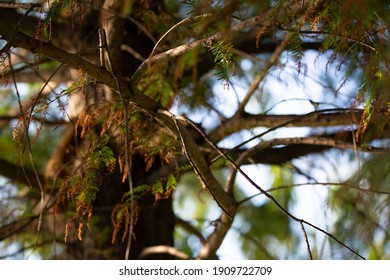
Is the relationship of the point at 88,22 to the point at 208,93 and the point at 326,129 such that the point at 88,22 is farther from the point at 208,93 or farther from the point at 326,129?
the point at 326,129

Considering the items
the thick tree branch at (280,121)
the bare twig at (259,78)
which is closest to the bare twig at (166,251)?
the thick tree branch at (280,121)

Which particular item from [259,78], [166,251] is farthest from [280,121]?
[166,251]

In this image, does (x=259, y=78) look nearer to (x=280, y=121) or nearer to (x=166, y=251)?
(x=280, y=121)

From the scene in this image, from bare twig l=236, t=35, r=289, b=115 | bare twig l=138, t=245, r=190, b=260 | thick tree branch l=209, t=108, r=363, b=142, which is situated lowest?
bare twig l=138, t=245, r=190, b=260

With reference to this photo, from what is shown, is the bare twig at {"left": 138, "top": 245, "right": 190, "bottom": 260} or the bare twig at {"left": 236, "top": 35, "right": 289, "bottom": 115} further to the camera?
the bare twig at {"left": 138, "top": 245, "right": 190, "bottom": 260}

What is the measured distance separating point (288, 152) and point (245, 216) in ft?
4.94

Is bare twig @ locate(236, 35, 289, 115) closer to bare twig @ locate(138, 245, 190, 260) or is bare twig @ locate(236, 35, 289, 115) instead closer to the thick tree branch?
the thick tree branch

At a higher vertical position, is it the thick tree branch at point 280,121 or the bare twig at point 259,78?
the bare twig at point 259,78

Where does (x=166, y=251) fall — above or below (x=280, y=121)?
below

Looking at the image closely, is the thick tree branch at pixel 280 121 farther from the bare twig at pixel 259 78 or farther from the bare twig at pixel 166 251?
the bare twig at pixel 166 251

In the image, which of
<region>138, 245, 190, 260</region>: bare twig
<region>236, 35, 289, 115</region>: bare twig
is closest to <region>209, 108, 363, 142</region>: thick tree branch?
<region>236, 35, 289, 115</region>: bare twig

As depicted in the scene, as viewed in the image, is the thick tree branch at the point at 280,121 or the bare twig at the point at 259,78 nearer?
the bare twig at the point at 259,78

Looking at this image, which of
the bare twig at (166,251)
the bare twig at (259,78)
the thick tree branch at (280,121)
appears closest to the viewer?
the bare twig at (259,78)
